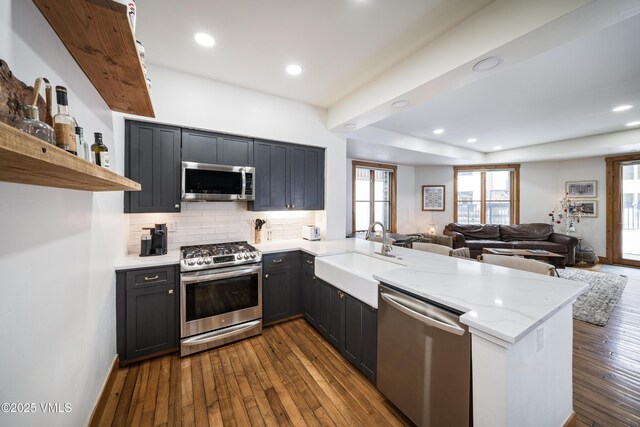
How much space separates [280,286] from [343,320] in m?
1.00

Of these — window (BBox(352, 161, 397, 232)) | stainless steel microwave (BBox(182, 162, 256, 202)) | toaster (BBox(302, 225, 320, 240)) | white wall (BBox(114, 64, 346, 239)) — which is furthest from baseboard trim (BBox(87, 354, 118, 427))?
window (BBox(352, 161, 397, 232))

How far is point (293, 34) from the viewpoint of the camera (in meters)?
2.04

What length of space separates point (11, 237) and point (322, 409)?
1970mm

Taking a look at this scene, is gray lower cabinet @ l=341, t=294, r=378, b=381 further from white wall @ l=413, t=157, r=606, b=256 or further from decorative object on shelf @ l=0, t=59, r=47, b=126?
white wall @ l=413, t=157, r=606, b=256

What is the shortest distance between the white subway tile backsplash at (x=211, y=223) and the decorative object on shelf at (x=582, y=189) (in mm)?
7548

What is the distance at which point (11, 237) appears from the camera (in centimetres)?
84

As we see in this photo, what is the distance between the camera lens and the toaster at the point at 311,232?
349cm

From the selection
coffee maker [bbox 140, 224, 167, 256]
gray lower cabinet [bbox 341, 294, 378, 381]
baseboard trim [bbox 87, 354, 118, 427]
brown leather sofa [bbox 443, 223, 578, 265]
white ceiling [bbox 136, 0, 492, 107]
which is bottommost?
baseboard trim [bbox 87, 354, 118, 427]

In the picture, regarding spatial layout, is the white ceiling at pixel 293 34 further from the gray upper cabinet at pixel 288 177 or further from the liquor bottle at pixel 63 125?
the liquor bottle at pixel 63 125

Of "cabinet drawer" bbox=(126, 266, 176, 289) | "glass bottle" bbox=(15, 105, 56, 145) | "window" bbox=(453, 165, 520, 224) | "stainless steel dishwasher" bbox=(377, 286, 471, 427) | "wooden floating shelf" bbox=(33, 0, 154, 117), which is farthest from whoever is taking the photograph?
"window" bbox=(453, 165, 520, 224)

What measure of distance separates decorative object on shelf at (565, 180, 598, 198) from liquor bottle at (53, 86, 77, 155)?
928 centimetres

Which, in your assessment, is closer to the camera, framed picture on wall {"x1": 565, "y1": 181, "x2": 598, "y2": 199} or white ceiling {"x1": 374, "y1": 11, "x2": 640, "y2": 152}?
white ceiling {"x1": 374, "y1": 11, "x2": 640, "y2": 152}

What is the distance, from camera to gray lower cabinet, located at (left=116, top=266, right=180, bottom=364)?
7.05 feet

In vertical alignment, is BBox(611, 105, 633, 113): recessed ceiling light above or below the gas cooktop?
above
